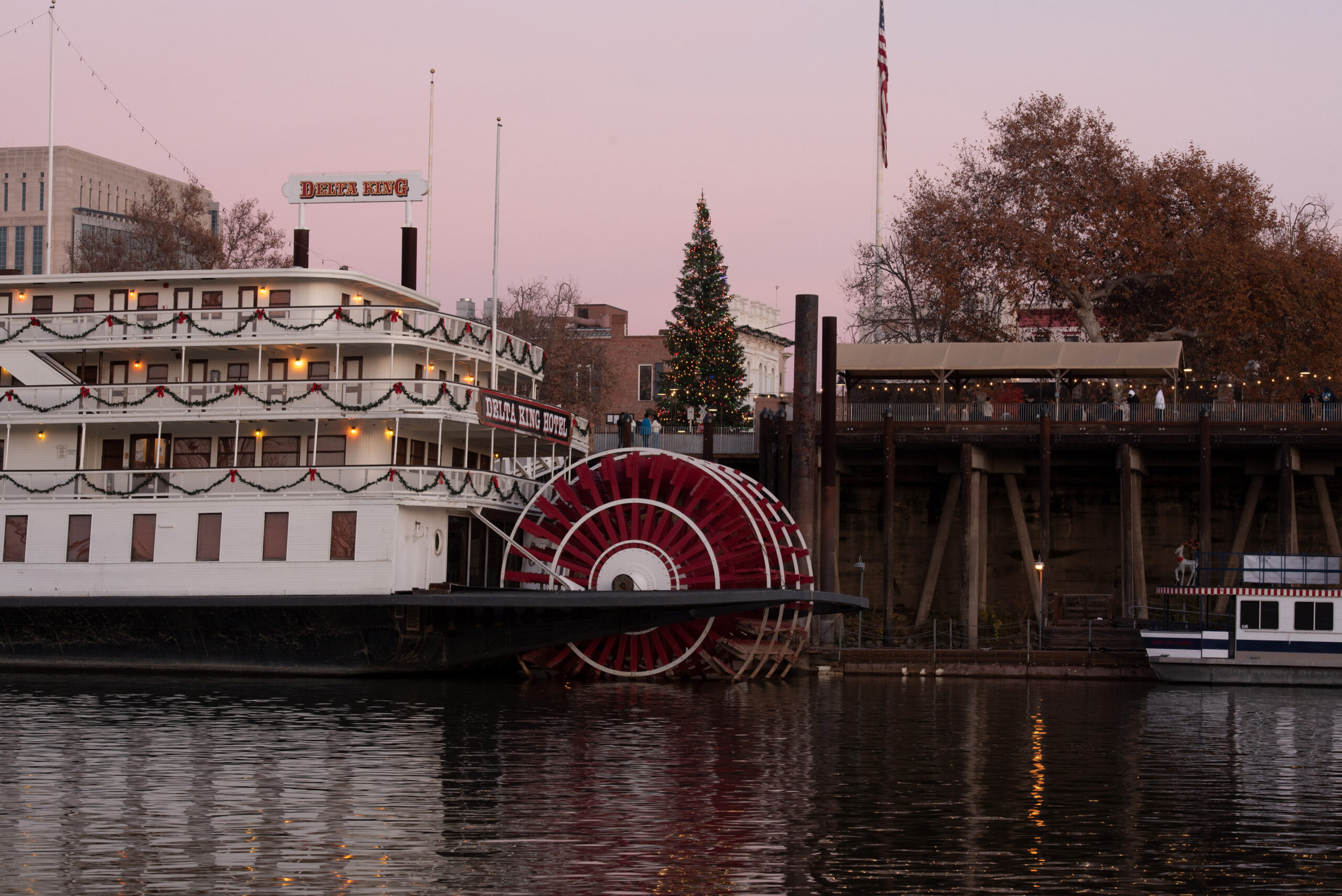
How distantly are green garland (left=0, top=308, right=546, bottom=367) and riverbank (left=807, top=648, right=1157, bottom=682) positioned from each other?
10.2 m

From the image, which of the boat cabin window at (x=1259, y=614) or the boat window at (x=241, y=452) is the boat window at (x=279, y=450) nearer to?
the boat window at (x=241, y=452)

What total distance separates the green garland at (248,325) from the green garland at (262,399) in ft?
3.70

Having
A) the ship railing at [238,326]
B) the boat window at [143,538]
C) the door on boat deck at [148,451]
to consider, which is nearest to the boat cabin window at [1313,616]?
the ship railing at [238,326]

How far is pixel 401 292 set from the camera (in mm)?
31766

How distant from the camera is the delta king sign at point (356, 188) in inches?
1302

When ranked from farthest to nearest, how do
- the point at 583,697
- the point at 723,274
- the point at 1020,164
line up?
the point at 723,274, the point at 1020,164, the point at 583,697

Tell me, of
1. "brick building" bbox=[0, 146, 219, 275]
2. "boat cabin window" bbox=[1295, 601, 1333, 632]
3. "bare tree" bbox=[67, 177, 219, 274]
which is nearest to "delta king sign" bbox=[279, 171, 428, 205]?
"boat cabin window" bbox=[1295, 601, 1333, 632]

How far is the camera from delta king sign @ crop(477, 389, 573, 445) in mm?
30297

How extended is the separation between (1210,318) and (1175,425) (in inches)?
450

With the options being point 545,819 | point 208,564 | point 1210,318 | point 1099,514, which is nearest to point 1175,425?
point 1099,514

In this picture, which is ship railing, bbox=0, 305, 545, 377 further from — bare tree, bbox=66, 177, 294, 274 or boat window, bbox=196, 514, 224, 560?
bare tree, bbox=66, 177, 294, 274

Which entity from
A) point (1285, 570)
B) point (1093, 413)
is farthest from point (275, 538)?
point (1285, 570)

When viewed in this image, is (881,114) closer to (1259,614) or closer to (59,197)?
(1259,614)

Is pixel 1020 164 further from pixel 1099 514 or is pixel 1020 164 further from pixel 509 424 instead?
pixel 509 424
